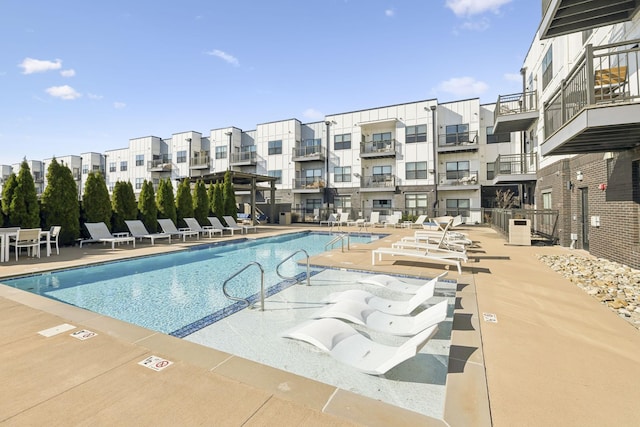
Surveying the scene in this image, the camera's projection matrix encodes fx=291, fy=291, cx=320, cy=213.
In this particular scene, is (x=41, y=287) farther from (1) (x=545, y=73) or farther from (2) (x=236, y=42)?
(1) (x=545, y=73)

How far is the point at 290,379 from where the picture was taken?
247cm

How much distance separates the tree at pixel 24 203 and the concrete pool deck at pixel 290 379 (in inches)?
299

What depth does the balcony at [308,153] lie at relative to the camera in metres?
28.5

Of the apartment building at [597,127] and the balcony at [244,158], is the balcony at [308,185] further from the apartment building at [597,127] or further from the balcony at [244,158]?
the apartment building at [597,127]

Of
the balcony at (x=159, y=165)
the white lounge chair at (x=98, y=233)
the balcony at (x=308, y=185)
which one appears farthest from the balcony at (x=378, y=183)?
the balcony at (x=159, y=165)

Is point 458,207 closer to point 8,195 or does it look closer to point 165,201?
point 165,201

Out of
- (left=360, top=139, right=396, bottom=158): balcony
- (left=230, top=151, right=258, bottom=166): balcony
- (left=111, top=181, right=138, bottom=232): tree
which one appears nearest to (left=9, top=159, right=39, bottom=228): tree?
(left=111, top=181, right=138, bottom=232): tree

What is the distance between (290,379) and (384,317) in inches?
77.2

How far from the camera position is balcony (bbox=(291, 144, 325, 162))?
2845 cm

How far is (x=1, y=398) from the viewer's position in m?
2.21

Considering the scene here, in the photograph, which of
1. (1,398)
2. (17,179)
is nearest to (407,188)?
(17,179)

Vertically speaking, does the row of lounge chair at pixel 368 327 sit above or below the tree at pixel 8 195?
below

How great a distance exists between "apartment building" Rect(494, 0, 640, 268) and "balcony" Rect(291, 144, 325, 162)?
19.8 meters

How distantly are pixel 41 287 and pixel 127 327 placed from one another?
13.2 feet
